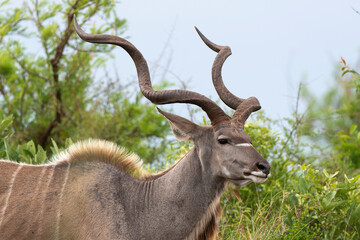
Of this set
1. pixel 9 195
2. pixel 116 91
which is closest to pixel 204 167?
pixel 9 195

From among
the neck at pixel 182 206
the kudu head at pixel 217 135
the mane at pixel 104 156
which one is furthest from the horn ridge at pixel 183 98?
the mane at pixel 104 156

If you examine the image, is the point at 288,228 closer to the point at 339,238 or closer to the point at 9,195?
the point at 339,238

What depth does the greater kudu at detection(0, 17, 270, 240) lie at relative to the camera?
12.7ft

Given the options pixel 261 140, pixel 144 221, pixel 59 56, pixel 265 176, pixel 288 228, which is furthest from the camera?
pixel 59 56

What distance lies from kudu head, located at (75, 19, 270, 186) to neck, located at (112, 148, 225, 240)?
10 cm

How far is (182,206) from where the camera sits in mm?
3953

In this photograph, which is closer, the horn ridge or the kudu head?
the kudu head

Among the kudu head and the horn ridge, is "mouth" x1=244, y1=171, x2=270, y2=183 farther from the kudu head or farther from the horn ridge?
the horn ridge

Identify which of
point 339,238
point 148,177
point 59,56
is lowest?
point 339,238

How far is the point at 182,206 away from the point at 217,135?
0.57 meters

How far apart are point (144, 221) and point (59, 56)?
20.9ft

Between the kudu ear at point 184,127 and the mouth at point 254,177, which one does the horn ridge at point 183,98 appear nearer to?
the kudu ear at point 184,127

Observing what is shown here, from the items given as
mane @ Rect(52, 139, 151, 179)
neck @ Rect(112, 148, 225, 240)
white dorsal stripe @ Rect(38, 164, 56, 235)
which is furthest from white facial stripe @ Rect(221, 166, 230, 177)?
white dorsal stripe @ Rect(38, 164, 56, 235)

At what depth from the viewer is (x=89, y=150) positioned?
415cm
